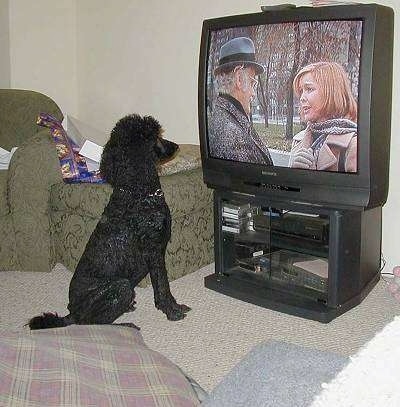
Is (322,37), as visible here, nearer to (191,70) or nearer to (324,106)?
(324,106)

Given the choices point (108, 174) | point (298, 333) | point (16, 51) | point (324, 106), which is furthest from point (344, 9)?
point (16, 51)

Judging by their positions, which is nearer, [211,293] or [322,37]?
[322,37]

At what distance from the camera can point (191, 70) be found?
349cm

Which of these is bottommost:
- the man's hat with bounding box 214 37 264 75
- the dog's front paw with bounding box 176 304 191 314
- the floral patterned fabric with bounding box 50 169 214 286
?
the dog's front paw with bounding box 176 304 191 314

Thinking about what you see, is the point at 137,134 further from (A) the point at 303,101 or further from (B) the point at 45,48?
(B) the point at 45,48

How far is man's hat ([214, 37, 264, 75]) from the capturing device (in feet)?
8.02

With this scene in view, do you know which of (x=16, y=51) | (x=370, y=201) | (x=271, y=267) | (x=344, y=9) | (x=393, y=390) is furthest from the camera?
(x=16, y=51)

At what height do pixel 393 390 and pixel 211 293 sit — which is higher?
pixel 393 390

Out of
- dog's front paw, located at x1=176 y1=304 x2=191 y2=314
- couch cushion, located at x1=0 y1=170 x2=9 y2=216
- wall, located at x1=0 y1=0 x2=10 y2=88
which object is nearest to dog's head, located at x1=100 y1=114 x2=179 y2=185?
dog's front paw, located at x1=176 y1=304 x2=191 y2=314

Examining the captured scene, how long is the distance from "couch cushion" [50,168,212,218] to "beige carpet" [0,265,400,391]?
38cm

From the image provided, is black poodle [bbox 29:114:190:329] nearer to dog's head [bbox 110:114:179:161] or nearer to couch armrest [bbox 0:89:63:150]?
dog's head [bbox 110:114:179:161]

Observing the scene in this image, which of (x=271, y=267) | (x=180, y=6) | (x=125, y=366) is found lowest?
(x=271, y=267)

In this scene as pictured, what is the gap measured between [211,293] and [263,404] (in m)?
2.19

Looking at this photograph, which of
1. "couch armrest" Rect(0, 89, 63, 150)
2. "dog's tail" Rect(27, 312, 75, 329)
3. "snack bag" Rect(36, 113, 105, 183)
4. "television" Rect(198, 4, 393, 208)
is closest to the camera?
"dog's tail" Rect(27, 312, 75, 329)
